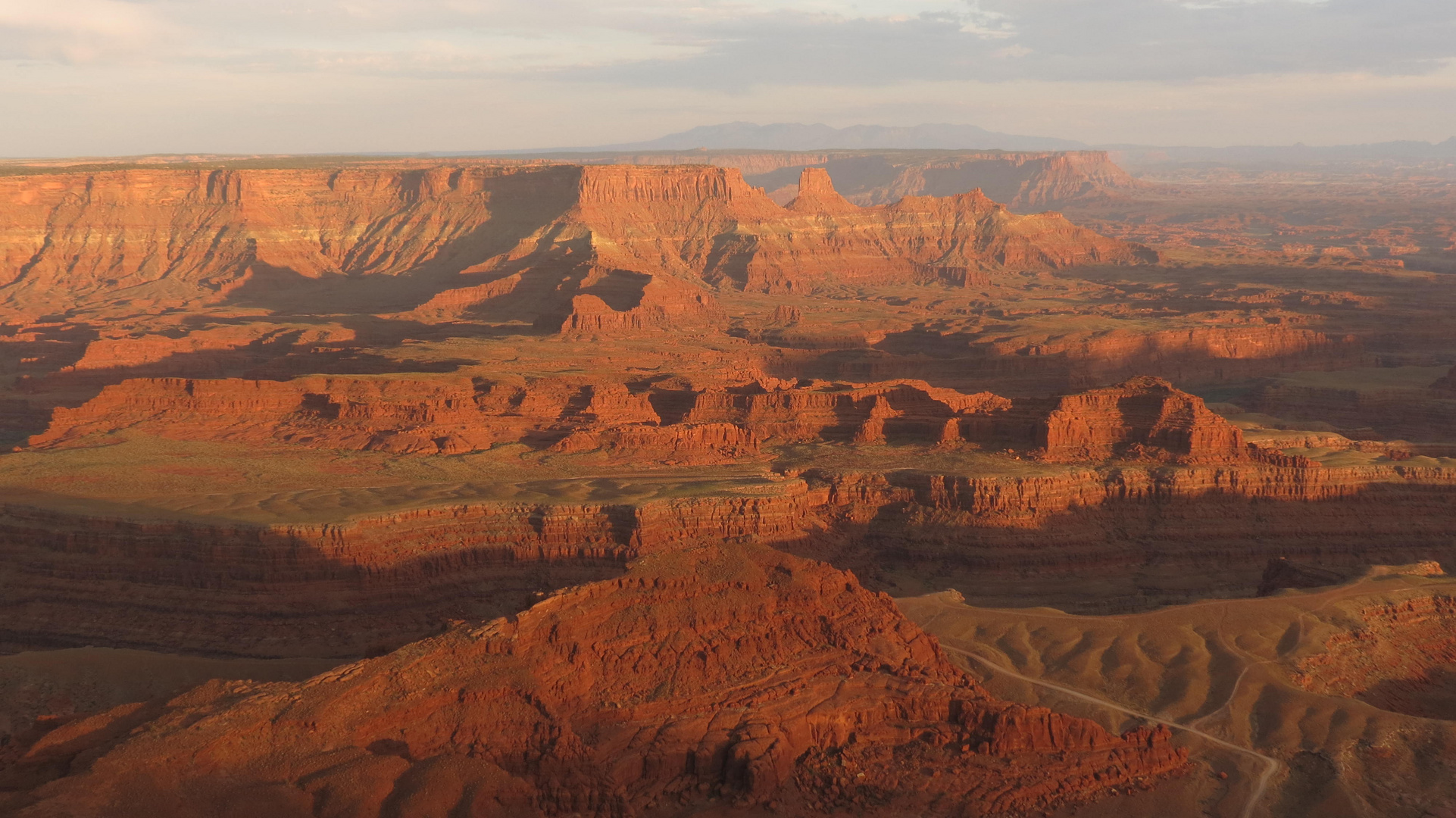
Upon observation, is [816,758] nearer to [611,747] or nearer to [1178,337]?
[611,747]

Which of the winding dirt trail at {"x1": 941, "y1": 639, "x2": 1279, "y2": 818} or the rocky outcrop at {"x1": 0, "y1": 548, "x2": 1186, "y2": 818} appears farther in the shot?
the winding dirt trail at {"x1": 941, "y1": 639, "x2": 1279, "y2": 818}

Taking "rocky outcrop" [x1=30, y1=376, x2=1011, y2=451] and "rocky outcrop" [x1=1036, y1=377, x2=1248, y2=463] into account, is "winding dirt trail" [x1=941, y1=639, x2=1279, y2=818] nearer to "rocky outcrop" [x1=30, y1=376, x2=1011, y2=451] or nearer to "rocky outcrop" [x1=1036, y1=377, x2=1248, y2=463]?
"rocky outcrop" [x1=1036, y1=377, x2=1248, y2=463]

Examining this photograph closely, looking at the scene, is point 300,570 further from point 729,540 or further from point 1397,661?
point 1397,661

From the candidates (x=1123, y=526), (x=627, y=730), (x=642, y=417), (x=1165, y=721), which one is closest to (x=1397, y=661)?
(x=1165, y=721)

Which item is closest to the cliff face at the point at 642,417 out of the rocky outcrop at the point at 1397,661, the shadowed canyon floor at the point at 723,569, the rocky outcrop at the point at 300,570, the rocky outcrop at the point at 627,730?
the shadowed canyon floor at the point at 723,569

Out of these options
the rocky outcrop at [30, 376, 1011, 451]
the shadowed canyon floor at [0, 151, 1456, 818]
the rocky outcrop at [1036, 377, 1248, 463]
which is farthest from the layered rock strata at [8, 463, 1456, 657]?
the rocky outcrop at [30, 376, 1011, 451]

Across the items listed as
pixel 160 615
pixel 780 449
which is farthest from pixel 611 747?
pixel 780 449
